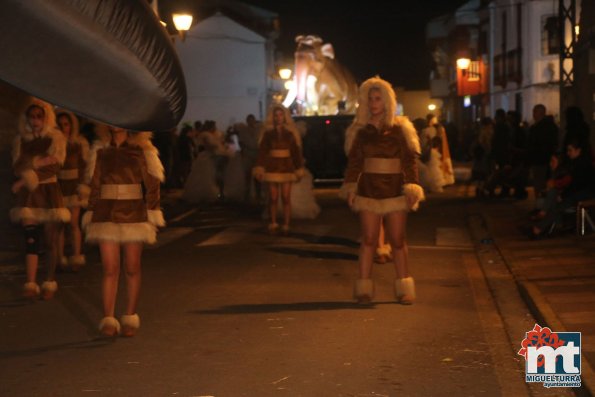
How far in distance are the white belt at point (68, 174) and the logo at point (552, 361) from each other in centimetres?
629

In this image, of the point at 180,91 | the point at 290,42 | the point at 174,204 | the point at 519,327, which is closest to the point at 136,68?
the point at 180,91

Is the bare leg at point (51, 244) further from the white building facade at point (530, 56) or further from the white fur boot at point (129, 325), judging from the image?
the white building facade at point (530, 56)

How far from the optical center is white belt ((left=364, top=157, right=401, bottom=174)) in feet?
33.1

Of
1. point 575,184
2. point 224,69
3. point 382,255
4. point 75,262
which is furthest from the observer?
point 224,69

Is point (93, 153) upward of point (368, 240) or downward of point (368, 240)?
upward

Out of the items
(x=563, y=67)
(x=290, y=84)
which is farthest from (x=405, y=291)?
(x=290, y=84)

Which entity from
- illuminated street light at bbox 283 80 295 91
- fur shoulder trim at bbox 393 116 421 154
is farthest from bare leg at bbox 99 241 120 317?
illuminated street light at bbox 283 80 295 91

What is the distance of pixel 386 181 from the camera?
10.1m

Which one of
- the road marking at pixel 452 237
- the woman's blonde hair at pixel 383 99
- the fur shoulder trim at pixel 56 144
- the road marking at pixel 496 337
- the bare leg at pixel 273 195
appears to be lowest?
the road marking at pixel 452 237

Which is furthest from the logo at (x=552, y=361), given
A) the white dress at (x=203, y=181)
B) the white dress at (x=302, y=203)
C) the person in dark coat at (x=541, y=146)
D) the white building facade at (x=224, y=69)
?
the white building facade at (x=224, y=69)

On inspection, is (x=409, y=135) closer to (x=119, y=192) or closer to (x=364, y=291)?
(x=364, y=291)

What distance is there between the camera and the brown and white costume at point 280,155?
16219 mm

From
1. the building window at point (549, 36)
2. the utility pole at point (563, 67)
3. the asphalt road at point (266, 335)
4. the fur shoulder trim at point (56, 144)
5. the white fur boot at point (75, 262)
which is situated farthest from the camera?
the building window at point (549, 36)

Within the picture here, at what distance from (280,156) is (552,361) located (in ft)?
30.8
